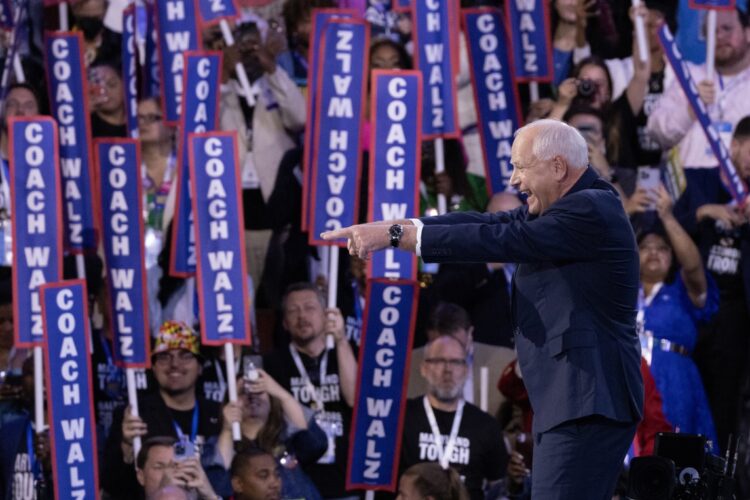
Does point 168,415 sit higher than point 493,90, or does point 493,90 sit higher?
point 493,90

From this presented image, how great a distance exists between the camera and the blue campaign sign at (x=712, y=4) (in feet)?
24.1

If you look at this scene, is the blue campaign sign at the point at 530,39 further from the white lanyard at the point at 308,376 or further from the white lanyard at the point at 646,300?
the white lanyard at the point at 308,376

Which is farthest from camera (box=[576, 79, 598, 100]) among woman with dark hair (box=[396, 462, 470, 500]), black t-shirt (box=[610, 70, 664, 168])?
woman with dark hair (box=[396, 462, 470, 500])

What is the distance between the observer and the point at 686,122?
24.4ft

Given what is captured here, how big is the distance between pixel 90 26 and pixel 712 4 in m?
3.66

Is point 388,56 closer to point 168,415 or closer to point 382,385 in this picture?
point 382,385

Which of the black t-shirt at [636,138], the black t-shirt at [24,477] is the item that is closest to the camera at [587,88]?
the black t-shirt at [636,138]

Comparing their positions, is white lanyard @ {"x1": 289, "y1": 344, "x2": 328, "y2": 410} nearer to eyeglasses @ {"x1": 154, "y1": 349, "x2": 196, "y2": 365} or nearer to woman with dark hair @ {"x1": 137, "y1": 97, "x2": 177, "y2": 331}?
eyeglasses @ {"x1": 154, "y1": 349, "x2": 196, "y2": 365}

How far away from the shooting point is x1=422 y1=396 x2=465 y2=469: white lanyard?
6.75 meters

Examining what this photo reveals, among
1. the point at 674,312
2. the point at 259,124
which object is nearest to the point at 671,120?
the point at 674,312

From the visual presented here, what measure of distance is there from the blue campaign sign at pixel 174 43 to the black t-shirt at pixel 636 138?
2426 mm

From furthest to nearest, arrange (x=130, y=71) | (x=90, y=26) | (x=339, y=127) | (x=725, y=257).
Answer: (x=90, y=26), (x=130, y=71), (x=725, y=257), (x=339, y=127)

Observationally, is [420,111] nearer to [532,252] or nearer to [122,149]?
[122,149]

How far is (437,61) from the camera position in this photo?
725 cm
